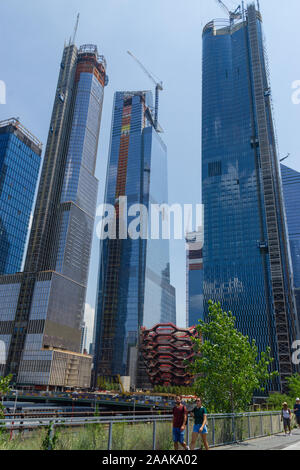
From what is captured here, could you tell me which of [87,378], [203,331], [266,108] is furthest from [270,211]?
[203,331]

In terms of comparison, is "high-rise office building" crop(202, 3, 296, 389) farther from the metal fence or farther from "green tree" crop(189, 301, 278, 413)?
the metal fence

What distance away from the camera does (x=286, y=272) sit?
463ft

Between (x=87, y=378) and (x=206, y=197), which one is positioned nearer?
(x=206, y=197)

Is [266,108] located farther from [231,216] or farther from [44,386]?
[44,386]

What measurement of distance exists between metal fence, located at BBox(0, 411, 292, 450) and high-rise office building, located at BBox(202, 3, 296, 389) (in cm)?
12234

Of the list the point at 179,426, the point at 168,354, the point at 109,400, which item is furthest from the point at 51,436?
the point at 168,354

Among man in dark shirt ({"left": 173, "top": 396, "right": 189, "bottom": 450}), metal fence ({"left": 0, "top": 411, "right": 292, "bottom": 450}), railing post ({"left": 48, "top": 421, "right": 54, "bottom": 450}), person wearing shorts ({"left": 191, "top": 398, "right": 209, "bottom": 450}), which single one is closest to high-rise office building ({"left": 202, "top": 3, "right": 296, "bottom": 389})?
metal fence ({"left": 0, "top": 411, "right": 292, "bottom": 450})

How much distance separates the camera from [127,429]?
537 inches

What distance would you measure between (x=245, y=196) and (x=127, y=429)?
150338 mm

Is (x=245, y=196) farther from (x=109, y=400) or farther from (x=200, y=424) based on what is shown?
(x=200, y=424)

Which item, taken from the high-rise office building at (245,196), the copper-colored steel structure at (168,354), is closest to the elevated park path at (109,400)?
the copper-colored steel structure at (168,354)

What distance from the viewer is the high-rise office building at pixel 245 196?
137375 millimetres

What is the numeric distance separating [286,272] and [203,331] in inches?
4953
